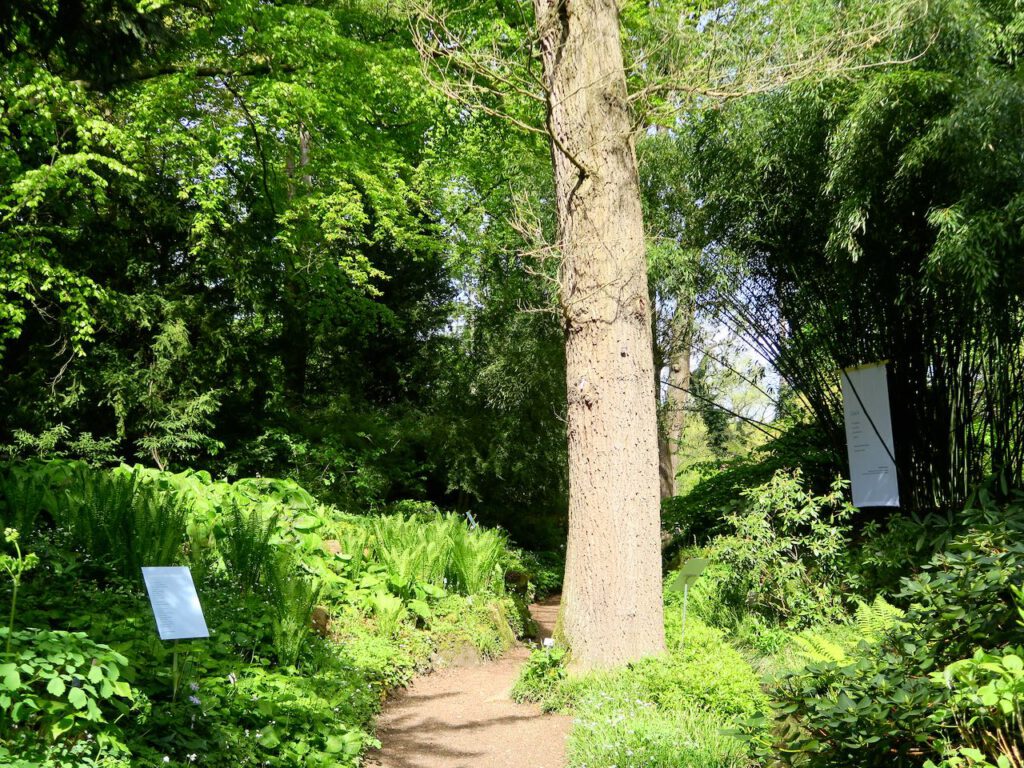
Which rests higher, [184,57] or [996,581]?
[184,57]

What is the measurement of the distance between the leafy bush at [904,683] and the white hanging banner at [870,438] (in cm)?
335

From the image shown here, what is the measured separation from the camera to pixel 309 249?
1159 cm

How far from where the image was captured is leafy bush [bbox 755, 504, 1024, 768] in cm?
238

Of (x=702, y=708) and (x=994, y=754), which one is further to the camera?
(x=702, y=708)

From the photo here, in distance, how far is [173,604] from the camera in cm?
309

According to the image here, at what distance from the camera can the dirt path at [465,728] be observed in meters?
4.05

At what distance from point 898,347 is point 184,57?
376 inches

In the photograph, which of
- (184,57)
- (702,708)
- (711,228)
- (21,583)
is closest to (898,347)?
(711,228)

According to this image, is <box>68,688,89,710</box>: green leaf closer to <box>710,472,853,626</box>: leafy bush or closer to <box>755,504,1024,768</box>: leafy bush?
<box>755,504,1024,768</box>: leafy bush

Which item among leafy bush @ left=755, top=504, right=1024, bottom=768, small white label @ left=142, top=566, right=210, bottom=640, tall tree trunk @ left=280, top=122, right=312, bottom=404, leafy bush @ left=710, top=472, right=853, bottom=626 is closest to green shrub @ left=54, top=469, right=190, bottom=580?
small white label @ left=142, top=566, right=210, bottom=640

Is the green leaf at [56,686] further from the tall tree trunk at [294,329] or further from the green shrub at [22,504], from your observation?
the tall tree trunk at [294,329]

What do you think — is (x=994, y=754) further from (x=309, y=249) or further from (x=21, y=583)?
(x=309, y=249)

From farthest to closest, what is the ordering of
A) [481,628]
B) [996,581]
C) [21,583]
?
1. [481,628]
2. [21,583]
3. [996,581]

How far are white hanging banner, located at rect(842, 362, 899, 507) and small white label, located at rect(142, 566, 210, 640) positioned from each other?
525 centimetres
